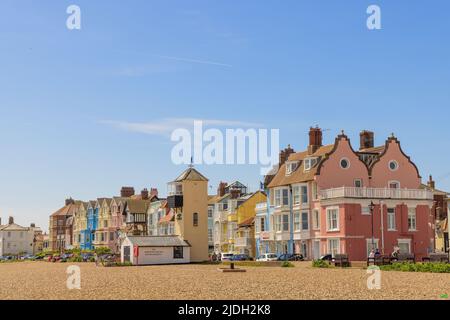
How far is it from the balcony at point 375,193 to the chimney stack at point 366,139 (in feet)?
31.1

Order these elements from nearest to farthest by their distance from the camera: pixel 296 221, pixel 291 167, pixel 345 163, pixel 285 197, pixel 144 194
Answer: pixel 345 163 → pixel 296 221 → pixel 285 197 → pixel 291 167 → pixel 144 194

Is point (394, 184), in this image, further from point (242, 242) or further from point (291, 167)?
point (242, 242)

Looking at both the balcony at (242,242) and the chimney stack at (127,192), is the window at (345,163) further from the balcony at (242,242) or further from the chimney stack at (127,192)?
the chimney stack at (127,192)

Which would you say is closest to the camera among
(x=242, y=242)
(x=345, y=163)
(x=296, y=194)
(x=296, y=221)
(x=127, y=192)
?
(x=345, y=163)

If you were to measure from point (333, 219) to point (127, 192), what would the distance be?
66.9m

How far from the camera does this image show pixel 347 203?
198 feet

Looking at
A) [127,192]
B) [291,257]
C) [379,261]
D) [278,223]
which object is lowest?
[291,257]

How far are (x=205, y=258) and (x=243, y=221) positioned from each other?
52.8ft

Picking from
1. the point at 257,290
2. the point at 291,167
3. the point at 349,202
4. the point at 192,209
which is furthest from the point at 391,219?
the point at 257,290

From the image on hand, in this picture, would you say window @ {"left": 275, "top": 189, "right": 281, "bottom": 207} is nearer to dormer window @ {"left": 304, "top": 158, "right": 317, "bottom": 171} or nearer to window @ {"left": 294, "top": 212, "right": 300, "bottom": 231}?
window @ {"left": 294, "top": 212, "right": 300, "bottom": 231}

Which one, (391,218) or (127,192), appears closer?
(391,218)

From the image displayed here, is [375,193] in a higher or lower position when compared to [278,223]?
higher
